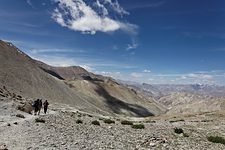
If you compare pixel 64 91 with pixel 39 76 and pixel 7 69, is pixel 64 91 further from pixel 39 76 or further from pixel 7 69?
pixel 7 69

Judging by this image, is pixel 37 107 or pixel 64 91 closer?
pixel 37 107

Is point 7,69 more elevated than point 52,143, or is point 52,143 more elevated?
point 7,69

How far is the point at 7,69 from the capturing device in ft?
441

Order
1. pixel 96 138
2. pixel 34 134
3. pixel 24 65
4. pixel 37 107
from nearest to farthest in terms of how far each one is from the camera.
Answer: pixel 96 138 → pixel 34 134 → pixel 37 107 → pixel 24 65

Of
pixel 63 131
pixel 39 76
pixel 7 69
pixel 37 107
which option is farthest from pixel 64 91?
pixel 63 131

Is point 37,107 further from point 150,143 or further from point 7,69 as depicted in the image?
point 7,69

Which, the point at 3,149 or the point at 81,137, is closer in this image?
the point at 3,149

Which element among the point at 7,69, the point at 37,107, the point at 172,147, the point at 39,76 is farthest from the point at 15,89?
→ the point at 172,147

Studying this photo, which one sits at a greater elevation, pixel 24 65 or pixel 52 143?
pixel 24 65

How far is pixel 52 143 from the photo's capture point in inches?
796

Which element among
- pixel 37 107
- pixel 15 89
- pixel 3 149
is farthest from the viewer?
pixel 15 89

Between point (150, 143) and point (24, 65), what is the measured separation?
13395cm

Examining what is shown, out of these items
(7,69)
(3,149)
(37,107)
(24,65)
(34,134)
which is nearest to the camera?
(3,149)

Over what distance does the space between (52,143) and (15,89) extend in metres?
104
